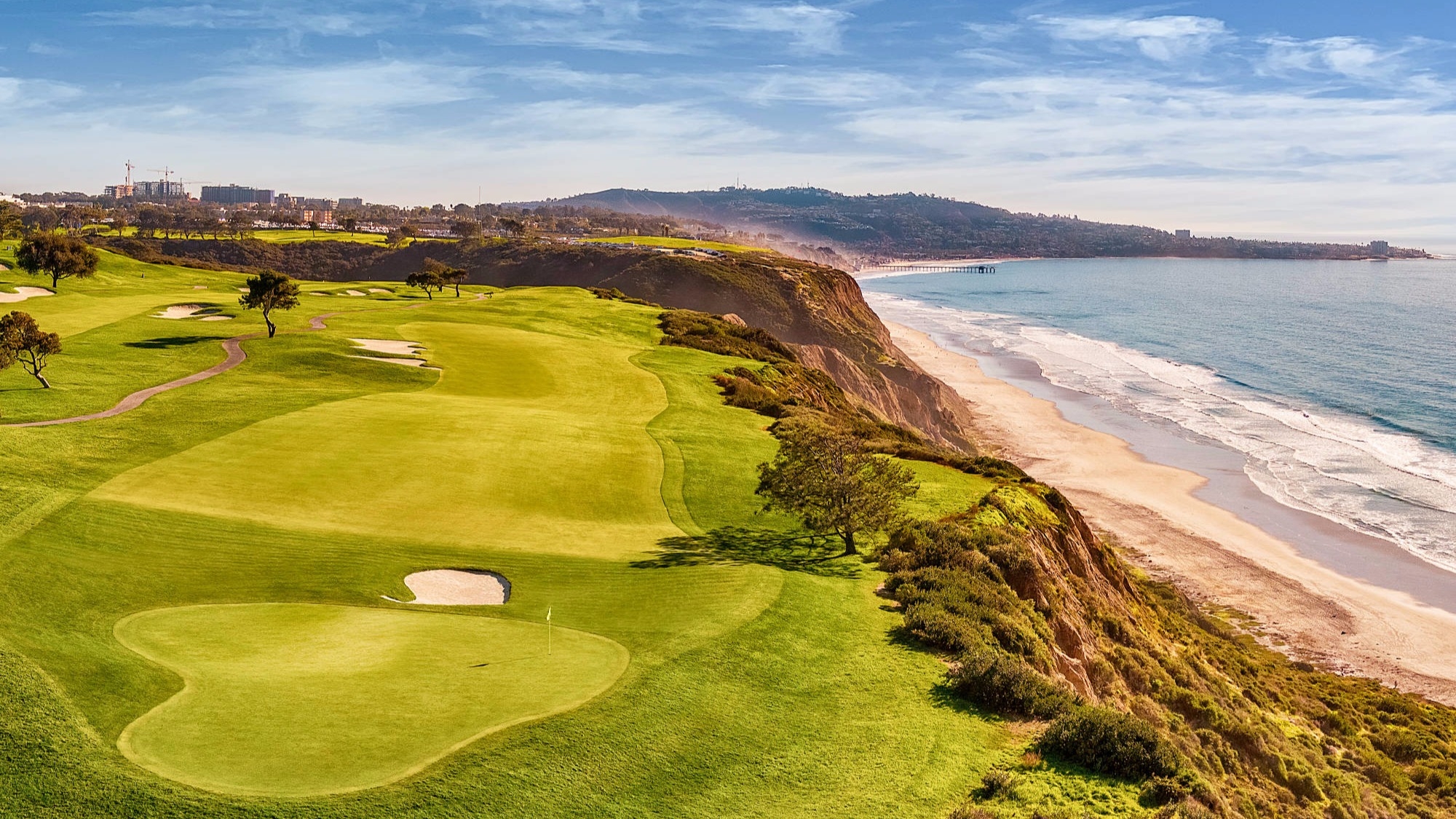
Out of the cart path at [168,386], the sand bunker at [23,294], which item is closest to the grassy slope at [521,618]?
the cart path at [168,386]

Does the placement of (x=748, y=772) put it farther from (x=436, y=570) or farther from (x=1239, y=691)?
(x=1239, y=691)

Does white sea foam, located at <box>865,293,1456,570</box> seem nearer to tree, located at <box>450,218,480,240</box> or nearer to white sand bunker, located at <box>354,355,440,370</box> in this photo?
white sand bunker, located at <box>354,355,440,370</box>

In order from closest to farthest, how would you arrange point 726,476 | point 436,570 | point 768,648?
1. point 768,648
2. point 436,570
3. point 726,476

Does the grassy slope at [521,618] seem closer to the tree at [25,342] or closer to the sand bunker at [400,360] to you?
the tree at [25,342]

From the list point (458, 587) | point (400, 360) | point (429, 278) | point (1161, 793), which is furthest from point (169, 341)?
point (1161, 793)

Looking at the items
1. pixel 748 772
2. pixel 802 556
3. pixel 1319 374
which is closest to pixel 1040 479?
pixel 802 556
